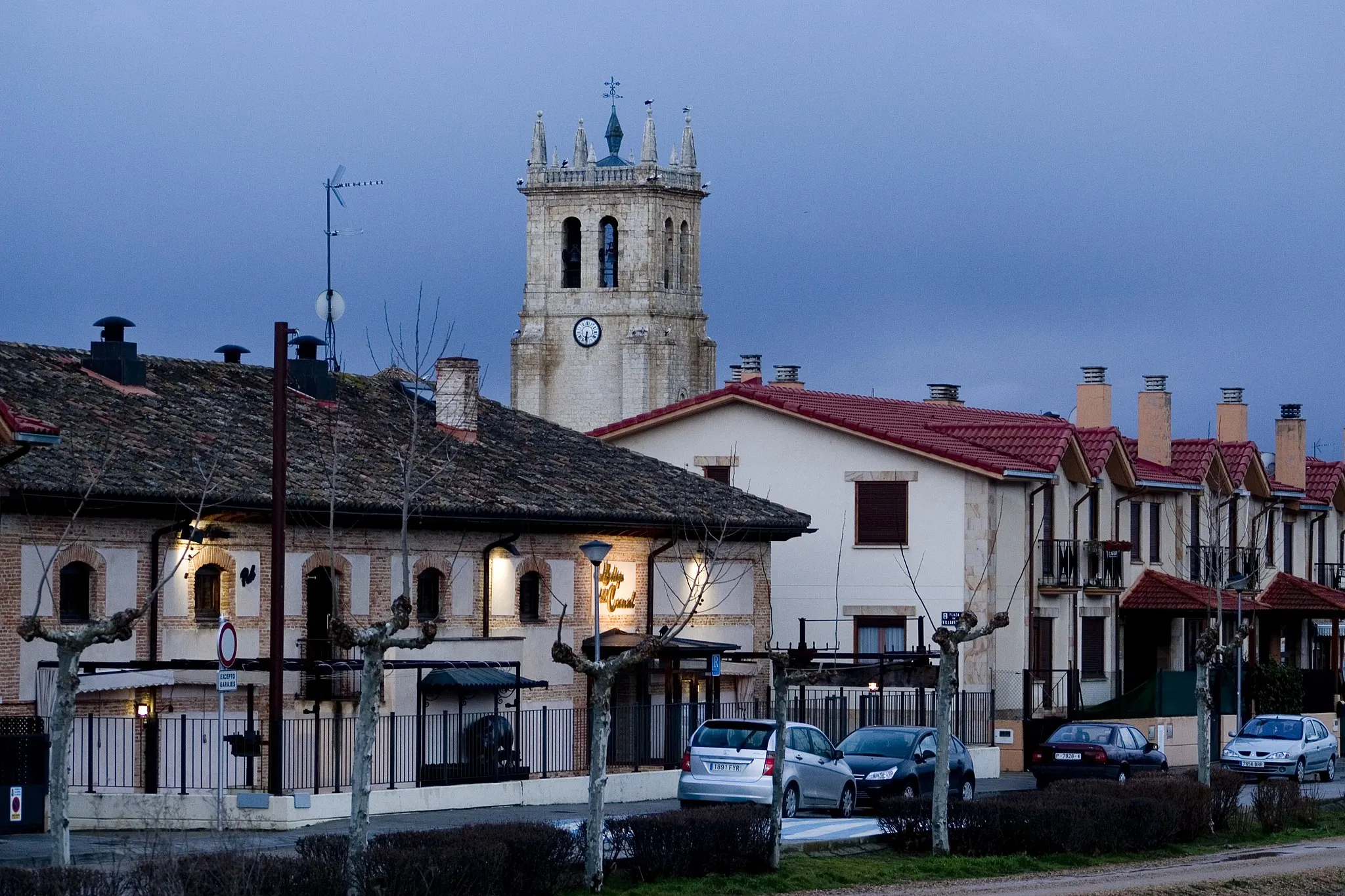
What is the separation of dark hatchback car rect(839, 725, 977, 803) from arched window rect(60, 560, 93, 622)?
11.2 meters

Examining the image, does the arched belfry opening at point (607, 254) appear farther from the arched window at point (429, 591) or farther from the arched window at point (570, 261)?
the arched window at point (429, 591)

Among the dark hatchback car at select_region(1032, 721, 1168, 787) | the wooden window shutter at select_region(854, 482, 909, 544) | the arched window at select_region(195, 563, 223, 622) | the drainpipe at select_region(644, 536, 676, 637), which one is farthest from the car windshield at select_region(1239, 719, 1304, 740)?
the arched window at select_region(195, 563, 223, 622)

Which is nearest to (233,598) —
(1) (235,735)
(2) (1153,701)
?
(1) (235,735)

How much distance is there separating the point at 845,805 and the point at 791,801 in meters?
1.27

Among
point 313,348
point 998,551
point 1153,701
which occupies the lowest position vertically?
point 1153,701

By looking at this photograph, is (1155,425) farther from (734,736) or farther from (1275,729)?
(734,736)

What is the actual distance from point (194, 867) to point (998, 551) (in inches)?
1182

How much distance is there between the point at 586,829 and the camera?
24266mm

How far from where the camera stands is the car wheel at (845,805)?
33.4 meters

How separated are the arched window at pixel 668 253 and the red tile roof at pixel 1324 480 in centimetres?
7654

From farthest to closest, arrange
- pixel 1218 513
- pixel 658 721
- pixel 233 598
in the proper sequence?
pixel 1218 513, pixel 658 721, pixel 233 598

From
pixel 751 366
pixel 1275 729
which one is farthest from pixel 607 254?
pixel 1275 729

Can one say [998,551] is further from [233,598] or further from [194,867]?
[194,867]

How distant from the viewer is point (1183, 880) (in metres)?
26.9
